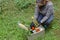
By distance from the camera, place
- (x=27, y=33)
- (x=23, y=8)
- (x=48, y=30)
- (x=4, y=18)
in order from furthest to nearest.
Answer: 1. (x=23, y=8)
2. (x=4, y=18)
3. (x=48, y=30)
4. (x=27, y=33)

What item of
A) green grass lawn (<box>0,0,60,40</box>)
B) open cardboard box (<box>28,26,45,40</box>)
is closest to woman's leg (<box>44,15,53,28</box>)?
green grass lawn (<box>0,0,60,40</box>)

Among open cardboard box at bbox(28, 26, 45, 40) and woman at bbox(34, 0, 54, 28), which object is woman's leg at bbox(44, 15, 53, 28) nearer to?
woman at bbox(34, 0, 54, 28)

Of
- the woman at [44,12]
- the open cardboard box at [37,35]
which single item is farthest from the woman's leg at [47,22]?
the open cardboard box at [37,35]

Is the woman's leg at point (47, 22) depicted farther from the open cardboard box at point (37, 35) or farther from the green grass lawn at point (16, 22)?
the open cardboard box at point (37, 35)

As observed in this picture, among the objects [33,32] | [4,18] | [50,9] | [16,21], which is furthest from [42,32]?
[4,18]

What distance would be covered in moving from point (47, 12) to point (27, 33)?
2.51ft

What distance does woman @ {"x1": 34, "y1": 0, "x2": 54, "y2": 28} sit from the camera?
541 cm

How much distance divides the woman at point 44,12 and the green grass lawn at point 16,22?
26 cm

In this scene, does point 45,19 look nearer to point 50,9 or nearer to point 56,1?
point 50,9

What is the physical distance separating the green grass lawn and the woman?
0.26m

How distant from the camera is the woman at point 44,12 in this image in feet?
17.8

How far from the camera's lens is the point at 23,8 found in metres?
6.68

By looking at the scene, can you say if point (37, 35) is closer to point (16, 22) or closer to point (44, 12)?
point (44, 12)

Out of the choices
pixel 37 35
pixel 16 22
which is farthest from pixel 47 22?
pixel 16 22
